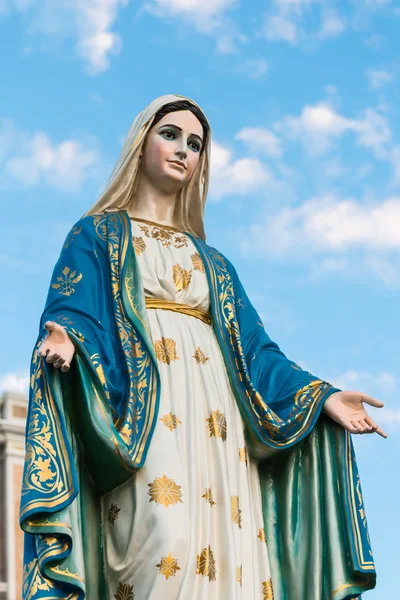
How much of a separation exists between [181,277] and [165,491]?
1535mm

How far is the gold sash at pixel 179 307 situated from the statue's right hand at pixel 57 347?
2.94ft

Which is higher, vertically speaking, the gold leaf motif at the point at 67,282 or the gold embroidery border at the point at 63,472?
the gold leaf motif at the point at 67,282

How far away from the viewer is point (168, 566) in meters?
7.83

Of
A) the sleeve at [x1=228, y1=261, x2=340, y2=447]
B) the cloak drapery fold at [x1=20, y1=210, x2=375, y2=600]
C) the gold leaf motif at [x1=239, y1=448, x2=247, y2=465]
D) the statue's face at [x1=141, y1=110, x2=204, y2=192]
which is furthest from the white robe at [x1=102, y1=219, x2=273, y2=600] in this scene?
the statue's face at [x1=141, y1=110, x2=204, y2=192]

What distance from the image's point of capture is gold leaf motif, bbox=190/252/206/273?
922 centimetres

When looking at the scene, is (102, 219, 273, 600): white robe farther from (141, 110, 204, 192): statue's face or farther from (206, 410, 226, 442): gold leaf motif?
(141, 110, 204, 192): statue's face

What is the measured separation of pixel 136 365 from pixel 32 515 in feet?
3.74

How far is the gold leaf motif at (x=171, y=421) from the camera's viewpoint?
27.5ft

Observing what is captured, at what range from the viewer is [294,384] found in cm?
893

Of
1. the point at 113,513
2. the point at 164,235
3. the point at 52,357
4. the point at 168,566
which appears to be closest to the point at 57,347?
the point at 52,357

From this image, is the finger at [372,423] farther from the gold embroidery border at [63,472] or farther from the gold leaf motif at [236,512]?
the gold embroidery border at [63,472]

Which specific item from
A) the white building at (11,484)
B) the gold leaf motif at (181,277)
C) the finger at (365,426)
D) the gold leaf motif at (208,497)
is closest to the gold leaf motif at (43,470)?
the gold leaf motif at (208,497)

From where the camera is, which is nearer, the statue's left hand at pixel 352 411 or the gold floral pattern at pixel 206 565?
the gold floral pattern at pixel 206 565

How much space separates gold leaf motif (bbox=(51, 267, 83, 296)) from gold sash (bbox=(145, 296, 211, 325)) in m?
0.45
